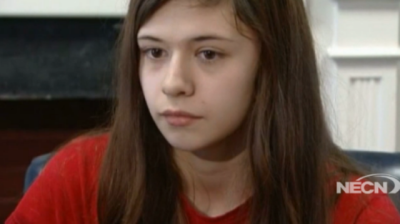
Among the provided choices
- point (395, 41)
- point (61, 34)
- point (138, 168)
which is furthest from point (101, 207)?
point (395, 41)

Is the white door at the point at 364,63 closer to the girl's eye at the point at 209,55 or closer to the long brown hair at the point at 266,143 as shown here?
the long brown hair at the point at 266,143

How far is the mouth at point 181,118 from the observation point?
825 millimetres

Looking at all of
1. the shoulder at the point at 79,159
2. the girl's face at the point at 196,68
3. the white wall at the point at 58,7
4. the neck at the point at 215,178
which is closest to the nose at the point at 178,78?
the girl's face at the point at 196,68

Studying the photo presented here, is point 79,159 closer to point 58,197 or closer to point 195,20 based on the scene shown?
point 58,197

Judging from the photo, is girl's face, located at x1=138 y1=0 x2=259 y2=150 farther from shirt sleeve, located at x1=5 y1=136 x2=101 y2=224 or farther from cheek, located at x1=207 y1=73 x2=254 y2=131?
shirt sleeve, located at x1=5 y1=136 x2=101 y2=224

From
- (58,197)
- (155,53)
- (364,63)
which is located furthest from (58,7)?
(155,53)

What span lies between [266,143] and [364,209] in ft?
0.55

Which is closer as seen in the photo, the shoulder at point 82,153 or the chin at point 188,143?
the chin at point 188,143

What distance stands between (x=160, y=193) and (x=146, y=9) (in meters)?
0.25

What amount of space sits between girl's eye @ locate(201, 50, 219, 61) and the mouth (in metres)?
0.07

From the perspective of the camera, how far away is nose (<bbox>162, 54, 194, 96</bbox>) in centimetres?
81

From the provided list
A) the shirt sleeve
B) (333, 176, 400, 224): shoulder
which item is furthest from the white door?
the shirt sleeve

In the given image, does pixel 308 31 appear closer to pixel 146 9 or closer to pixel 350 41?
pixel 146 9

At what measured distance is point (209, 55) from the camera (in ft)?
2.72
